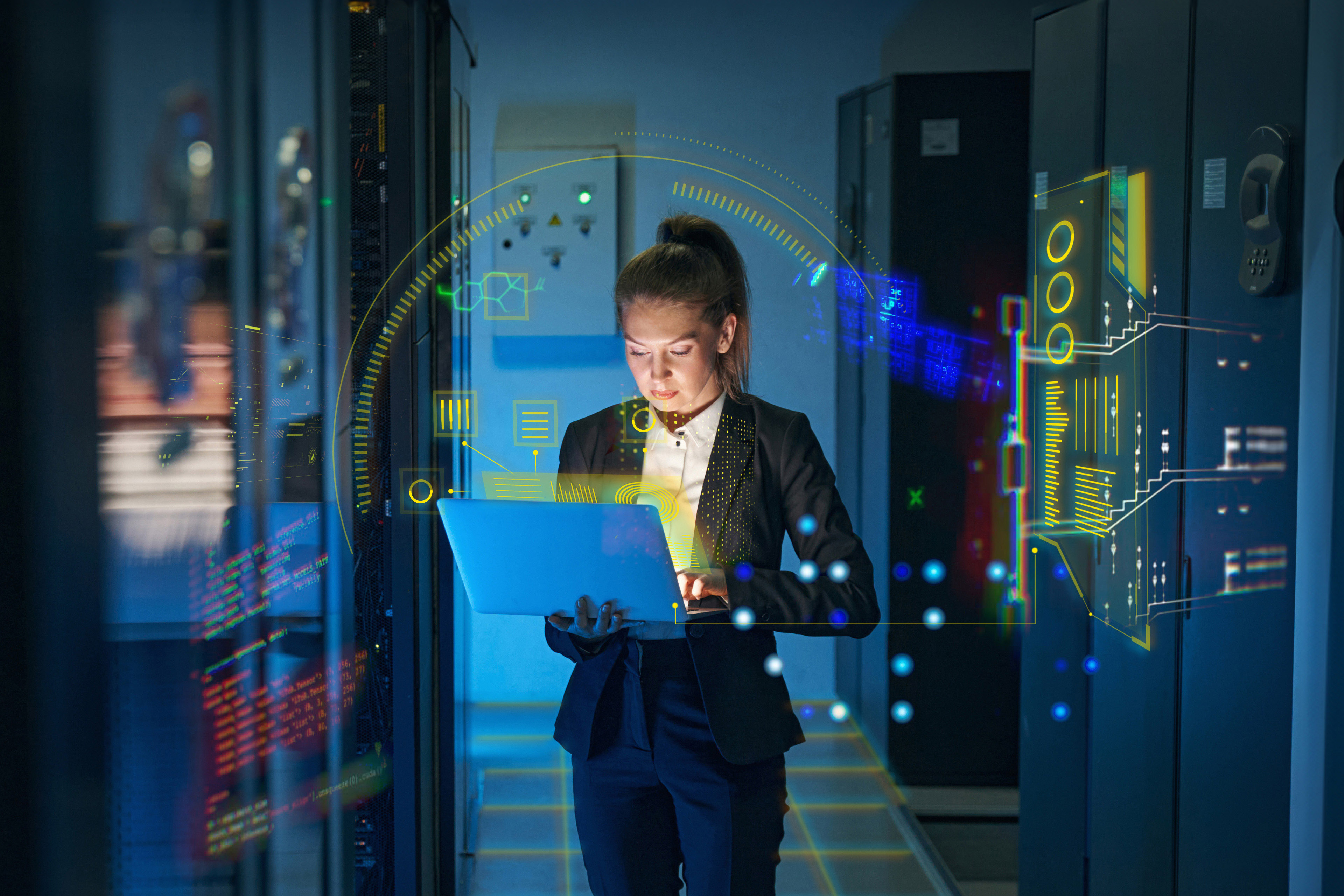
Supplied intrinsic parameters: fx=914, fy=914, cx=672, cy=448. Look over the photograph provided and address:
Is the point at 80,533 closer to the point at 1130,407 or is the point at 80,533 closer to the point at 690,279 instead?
the point at 690,279

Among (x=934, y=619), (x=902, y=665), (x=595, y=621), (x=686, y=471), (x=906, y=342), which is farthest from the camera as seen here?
(x=934, y=619)

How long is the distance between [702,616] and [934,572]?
4.28ft

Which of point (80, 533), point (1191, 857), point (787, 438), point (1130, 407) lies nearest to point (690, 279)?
point (787, 438)

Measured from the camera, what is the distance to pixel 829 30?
196 cm

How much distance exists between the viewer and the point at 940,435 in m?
2.50

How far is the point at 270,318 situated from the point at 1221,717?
5.09 feet

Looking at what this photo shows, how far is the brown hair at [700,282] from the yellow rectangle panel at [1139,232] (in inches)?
27.1

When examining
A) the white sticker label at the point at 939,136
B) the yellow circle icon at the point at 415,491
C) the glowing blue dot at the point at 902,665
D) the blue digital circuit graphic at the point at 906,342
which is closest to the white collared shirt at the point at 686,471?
the blue digital circuit graphic at the point at 906,342

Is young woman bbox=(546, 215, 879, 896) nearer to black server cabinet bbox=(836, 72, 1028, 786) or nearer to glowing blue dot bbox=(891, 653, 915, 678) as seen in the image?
black server cabinet bbox=(836, 72, 1028, 786)

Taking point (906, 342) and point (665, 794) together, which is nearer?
point (665, 794)

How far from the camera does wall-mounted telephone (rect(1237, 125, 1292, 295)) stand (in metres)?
1.31
